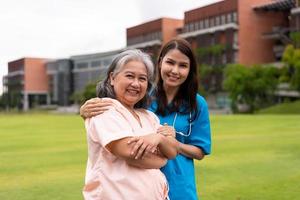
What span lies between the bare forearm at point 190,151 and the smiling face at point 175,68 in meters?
0.37

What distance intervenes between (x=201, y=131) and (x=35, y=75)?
3939 inches

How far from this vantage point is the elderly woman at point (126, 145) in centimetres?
209

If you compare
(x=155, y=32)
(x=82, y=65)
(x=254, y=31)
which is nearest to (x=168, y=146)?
(x=254, y=31)

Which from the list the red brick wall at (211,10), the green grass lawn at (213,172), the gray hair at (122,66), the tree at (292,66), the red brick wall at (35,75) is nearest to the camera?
the gray hair at (122,66)

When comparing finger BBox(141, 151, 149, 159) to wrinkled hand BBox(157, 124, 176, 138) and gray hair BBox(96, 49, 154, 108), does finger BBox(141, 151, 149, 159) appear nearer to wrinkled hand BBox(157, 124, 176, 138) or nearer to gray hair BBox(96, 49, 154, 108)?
wrinkled hand BBox(157, 124, 176, 138)

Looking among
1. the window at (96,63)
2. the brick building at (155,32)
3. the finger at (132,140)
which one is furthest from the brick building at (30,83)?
the finger at (132,140)

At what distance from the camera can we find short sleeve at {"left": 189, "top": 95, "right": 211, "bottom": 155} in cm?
277

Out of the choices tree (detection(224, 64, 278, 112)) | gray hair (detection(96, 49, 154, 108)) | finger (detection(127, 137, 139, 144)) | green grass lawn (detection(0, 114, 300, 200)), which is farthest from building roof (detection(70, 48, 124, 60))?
finger (detection(127, 137, 139, 144))

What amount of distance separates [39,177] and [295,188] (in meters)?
4.28

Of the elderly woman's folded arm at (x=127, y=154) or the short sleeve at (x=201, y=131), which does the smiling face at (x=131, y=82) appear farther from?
the short sleeve at (x=201, y=131)

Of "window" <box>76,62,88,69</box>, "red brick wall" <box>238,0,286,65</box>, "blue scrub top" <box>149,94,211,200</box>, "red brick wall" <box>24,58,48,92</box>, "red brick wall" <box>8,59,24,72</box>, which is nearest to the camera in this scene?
"blue scrub top" <box>149,94,211,200</box>

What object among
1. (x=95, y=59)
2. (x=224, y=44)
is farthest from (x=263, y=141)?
(x=95, y=59)

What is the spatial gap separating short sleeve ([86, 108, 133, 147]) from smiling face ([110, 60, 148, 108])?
5.2 inches

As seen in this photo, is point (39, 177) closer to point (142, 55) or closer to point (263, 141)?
point (142, 55)
